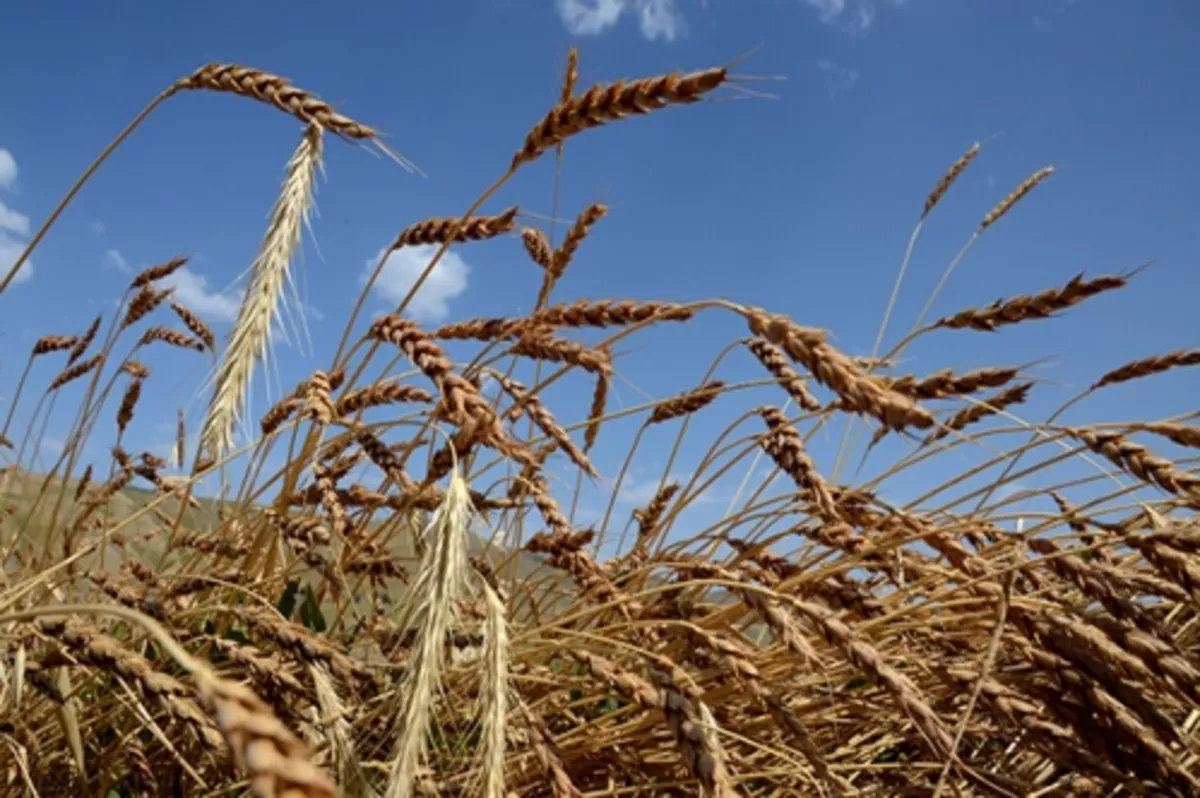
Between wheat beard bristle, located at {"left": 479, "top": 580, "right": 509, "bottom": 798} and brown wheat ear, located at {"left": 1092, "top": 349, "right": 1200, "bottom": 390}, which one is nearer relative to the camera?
wheat beard bristle, located at {"left": 479, "top": 580, "right": 509, "bottom": 798}

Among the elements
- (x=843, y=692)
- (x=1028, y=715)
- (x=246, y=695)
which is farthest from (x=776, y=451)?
(x=246, y=695)

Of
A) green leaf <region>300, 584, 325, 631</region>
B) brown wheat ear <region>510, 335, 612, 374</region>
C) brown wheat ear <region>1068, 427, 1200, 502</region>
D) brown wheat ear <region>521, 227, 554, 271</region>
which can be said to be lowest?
brown wheat ear <region>1068, 427, 1200, 502</region>

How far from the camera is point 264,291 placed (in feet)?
7.00

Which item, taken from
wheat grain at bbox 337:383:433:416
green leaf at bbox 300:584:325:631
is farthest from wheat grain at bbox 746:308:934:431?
green leaf at bbox 300:584:325:631

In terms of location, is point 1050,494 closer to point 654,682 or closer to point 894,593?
point 894,593

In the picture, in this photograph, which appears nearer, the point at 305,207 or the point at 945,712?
Result: the point at 945,712

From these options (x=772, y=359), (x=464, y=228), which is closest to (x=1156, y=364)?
(x=772, y=359)

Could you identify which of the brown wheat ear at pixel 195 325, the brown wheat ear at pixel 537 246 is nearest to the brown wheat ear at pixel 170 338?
the brown wheat ear at pixel 195 325

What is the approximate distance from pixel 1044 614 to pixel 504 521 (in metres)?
1.31

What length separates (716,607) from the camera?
1.97 metres

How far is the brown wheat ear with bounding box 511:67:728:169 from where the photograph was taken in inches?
56.7

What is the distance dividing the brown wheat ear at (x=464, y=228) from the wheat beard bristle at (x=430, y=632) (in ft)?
2.44

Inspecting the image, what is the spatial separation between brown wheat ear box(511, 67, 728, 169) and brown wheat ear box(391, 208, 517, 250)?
245mm

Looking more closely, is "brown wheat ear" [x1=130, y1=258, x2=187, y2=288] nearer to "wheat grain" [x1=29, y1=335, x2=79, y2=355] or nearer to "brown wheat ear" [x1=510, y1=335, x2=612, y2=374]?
"wheat grain" [x1=29, y1=335, x2=79, y2=355]
